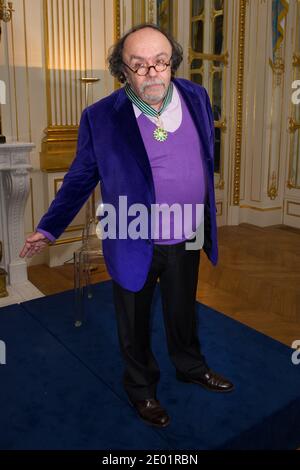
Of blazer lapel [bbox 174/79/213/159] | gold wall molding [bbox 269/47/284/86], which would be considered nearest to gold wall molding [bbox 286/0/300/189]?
gold wall molding [bbox 269/47/284/86]

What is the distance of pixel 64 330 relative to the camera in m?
2.90

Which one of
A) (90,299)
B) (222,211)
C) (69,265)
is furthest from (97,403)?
(222,211)

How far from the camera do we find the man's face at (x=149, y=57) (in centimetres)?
167

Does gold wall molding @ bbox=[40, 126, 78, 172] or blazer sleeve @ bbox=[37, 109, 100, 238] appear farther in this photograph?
gold wall molding @ bbox=[40, 126, 78, 172]

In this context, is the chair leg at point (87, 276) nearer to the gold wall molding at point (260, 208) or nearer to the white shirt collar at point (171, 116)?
the white shirt collar at point (171, 116)

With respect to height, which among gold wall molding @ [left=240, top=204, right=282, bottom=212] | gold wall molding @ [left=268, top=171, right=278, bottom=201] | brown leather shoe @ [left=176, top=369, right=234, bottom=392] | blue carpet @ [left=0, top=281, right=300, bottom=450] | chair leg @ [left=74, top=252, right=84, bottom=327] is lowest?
blue carpet @ [left=0, top=281, right=300, bottom=450]

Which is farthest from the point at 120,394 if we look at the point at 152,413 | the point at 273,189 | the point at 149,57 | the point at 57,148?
the point at 273,189

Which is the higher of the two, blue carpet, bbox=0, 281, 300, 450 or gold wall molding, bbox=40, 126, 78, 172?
gold wall molding, bbox=40, 126, 78, 172

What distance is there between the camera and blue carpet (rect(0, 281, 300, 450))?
75.7 inches

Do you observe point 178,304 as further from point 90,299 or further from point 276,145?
point 276,145

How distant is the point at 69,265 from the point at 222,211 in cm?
223

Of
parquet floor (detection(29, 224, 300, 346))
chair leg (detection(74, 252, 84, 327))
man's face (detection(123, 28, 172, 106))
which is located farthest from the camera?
parquet floor (detection(29, 224, 300, 346))

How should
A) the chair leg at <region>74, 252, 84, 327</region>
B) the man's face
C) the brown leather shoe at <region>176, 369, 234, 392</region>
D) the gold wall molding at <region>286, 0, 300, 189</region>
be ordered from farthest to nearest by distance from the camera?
the gold wall molding at <region>286, 0, 300, 189</region>
the chair leg at <region>74, 252, 84, 327</region>
the brown leather shoe at <region>176, 369, 234, 392</region>
the man's face

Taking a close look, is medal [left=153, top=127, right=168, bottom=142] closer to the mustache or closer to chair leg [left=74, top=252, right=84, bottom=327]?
the mustache
